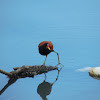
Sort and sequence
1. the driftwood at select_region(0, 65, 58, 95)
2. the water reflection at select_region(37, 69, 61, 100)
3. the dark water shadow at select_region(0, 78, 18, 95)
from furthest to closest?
the driftwood at select_region(0, 65, 58, 95) → the dark water shadow at select_region(0, 78, 18, 95) → the water reflection at select_region(37, 69, 61, 100)

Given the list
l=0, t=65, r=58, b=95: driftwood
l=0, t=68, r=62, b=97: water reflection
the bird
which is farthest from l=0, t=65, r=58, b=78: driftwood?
the bird

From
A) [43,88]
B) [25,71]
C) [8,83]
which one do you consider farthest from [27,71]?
[43,88]

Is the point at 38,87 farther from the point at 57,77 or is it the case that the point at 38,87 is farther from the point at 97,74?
the point at 97,74

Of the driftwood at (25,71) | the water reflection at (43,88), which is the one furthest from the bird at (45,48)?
the water reflection at (43,88)

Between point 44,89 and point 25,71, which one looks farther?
point 25,71

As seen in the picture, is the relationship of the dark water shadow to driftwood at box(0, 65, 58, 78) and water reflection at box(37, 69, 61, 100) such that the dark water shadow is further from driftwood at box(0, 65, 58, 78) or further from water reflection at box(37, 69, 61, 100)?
water reflection at box(37, 69, 61, 100)

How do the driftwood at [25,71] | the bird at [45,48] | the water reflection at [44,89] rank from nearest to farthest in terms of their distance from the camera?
the water reflection at [44,89] < the driftwood at [25,71] < the bird at [45,48]

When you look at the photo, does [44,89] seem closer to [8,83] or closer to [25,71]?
[8,83]

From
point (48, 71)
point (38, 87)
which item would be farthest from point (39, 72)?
point (38, 87)

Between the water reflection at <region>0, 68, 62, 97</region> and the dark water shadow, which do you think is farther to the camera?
the dark water shadow

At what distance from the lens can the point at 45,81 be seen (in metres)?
3.82

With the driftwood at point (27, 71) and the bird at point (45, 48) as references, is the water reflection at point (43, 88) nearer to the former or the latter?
the driftwood at point (27, 71)

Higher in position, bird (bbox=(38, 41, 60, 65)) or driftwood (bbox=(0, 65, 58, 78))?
bird (bbox=(38, 41, 60, 65))

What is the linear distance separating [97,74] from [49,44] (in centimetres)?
97
